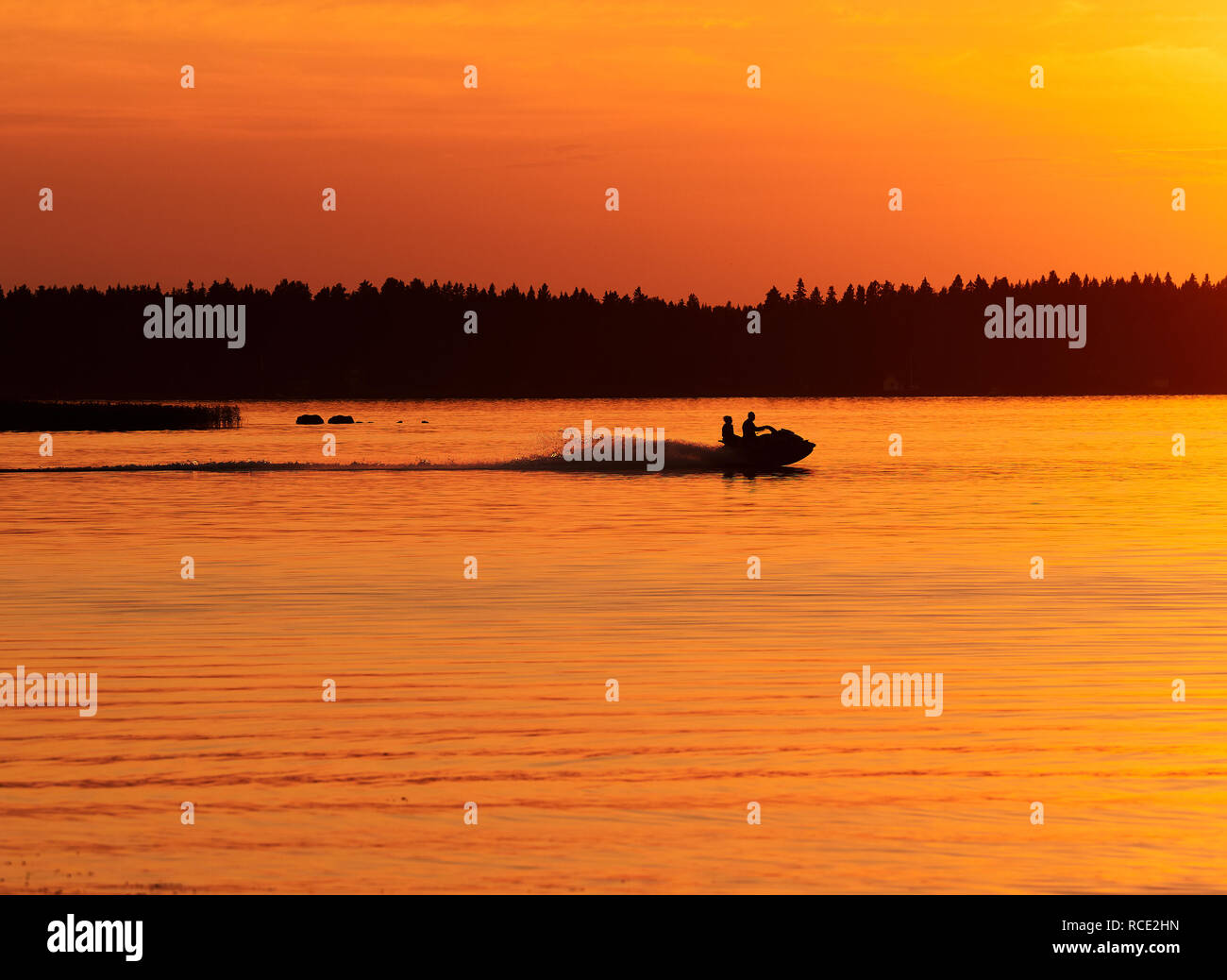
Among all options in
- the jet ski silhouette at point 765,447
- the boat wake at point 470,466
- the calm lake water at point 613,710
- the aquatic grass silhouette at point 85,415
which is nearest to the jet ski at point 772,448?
the jet ski silhouette at point 765,447

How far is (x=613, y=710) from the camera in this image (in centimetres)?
1695

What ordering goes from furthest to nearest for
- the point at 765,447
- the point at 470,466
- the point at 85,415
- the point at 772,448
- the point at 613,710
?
the point at 85,415 → the point at 470,466 → the point at 765,447 → the point at 772,448 → the point at 613,710

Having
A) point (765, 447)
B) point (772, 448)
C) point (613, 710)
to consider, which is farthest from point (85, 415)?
point (613, 710)

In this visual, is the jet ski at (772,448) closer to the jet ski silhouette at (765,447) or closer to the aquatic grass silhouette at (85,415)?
the jet ski silhouette at (765,447)

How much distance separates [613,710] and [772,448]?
1943 inches

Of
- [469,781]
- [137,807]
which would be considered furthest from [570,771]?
[137,807]

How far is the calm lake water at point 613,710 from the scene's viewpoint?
11430mm

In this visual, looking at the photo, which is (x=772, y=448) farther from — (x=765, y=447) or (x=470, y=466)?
(x=470, y=466)

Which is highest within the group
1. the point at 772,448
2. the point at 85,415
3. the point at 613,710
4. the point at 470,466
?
A: the point at 85,415

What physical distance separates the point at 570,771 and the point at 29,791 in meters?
4.39

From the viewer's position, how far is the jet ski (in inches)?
2576
